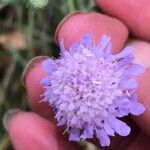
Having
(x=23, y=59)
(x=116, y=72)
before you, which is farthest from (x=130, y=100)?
(x=23, y=59)

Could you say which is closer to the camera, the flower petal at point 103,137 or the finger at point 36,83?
the flower petal at point 103,137

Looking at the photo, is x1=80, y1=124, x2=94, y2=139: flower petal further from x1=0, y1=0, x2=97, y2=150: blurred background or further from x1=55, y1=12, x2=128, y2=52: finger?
x1=0, y1=0, x2=97, y2=150: blurred background

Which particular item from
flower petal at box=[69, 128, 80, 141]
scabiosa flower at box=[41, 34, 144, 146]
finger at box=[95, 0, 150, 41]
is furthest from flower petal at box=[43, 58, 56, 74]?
finger at box=[95, 0, 150, 41]

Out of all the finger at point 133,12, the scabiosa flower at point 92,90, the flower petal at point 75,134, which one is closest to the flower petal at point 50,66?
the scabiosa flower at point 92,90

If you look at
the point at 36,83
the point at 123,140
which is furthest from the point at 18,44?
the point at 123,140

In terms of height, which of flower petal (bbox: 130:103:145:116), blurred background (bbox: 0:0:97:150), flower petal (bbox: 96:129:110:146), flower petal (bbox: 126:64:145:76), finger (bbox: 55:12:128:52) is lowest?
blurred background (bbox: 0:0:97:150)

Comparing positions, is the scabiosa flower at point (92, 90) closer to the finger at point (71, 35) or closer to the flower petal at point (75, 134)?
the flower petal at point (75, 134)

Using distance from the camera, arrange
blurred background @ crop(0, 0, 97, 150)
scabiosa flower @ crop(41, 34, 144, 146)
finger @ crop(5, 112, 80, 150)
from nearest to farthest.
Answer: scabiosa flower @ crop(41, 34, 144, 146) < finger @ crop(5, 112, 80, 150) < blurred background @ crop(0, 0, 97, 150)
